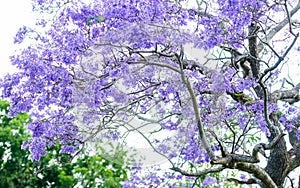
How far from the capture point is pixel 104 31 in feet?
12.3

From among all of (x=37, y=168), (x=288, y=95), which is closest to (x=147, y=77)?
(x=288, y=95)

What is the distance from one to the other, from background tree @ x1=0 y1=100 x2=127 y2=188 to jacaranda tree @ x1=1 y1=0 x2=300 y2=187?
681 centimetres

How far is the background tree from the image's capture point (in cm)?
1131

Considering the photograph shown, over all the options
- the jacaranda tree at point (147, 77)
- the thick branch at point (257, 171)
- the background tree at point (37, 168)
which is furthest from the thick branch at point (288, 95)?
the background tree at point (37, 168)

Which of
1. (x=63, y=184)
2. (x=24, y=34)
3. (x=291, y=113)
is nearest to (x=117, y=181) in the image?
(x=63, y=184)

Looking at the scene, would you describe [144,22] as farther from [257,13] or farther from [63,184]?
[63,184]

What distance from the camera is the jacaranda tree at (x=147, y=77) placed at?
367 cm

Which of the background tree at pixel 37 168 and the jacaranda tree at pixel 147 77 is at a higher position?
the background tree at pixel 37 168

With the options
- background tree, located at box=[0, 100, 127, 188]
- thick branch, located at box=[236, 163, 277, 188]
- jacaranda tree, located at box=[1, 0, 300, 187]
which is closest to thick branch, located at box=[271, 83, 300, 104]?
jacaranda tree, located at box=[1, 0, 300, 187]

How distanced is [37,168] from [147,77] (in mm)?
7573

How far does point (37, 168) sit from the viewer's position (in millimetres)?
11281

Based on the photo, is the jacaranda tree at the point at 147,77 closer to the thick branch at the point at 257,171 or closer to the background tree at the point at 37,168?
the thick branch at the point at 257,171

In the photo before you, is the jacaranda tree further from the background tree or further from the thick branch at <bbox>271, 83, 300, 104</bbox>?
the background tree

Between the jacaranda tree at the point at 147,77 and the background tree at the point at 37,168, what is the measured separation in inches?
268
